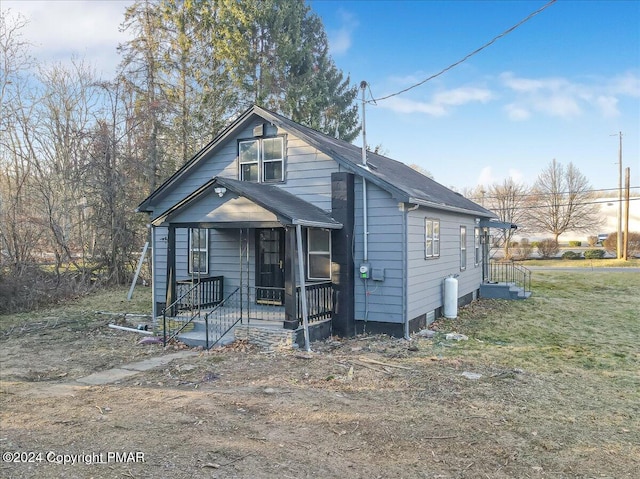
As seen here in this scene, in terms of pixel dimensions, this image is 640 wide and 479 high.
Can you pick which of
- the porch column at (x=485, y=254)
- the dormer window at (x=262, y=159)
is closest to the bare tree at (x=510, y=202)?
the porch column at (x=485, y=254)

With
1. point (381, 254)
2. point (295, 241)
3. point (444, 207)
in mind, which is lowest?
point (381, 254)

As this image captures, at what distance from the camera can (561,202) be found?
39594 millimetres

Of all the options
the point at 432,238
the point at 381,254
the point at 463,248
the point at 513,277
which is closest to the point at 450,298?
the point at 432,238

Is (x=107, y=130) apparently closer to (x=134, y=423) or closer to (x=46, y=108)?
(x=46, y=108)

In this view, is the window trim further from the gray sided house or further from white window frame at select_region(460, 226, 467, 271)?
white window frame at select_region(460, 226, 467, 271)

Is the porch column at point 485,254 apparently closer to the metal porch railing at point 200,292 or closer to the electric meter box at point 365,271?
the electric meter box at point 365,271

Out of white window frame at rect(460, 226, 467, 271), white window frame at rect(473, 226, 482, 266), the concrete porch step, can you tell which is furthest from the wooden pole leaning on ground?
white window frame at rect(460, 226, 467, 271)

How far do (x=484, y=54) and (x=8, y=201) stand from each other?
1845 cm

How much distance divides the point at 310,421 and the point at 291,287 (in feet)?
12.4

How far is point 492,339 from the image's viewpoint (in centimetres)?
957

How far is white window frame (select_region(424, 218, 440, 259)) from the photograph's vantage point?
10586mm

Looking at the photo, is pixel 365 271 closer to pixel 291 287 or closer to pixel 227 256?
pixel 291 287

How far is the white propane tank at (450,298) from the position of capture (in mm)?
11844

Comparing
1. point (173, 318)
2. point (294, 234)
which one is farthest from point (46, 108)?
point (294, 234)
